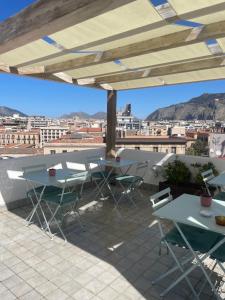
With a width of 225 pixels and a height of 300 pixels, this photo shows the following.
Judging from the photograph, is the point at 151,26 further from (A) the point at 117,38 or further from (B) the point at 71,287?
(B) the point at 71,287

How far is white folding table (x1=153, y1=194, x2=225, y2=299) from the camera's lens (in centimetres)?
229

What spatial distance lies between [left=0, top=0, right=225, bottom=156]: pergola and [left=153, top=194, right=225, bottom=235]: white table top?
179cm

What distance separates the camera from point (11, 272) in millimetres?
2781

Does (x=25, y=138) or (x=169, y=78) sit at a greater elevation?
(x=169, y=78)

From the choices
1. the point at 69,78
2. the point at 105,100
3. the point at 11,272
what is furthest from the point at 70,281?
the point at 105,100

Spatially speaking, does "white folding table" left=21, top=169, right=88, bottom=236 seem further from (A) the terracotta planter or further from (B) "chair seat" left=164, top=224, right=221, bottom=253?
(A) the terracotta planter

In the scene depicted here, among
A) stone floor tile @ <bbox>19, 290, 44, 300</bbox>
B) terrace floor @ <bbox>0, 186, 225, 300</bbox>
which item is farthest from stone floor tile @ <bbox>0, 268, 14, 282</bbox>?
stone floor tile @ <bbox>19, 290, 44, 300</bbox>

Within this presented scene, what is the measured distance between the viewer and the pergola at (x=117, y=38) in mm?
2049

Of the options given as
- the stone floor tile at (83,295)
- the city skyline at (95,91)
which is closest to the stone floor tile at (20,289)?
the stone floor tile at (83,295)

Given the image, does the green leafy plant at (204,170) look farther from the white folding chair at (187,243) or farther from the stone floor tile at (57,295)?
the stone floor tile at (57,295)

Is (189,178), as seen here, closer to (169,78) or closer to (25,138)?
(169,78)

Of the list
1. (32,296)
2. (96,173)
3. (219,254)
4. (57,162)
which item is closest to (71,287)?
(32,296)

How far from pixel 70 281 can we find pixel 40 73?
11.7ft

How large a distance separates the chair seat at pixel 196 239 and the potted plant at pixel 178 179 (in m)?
2.52
